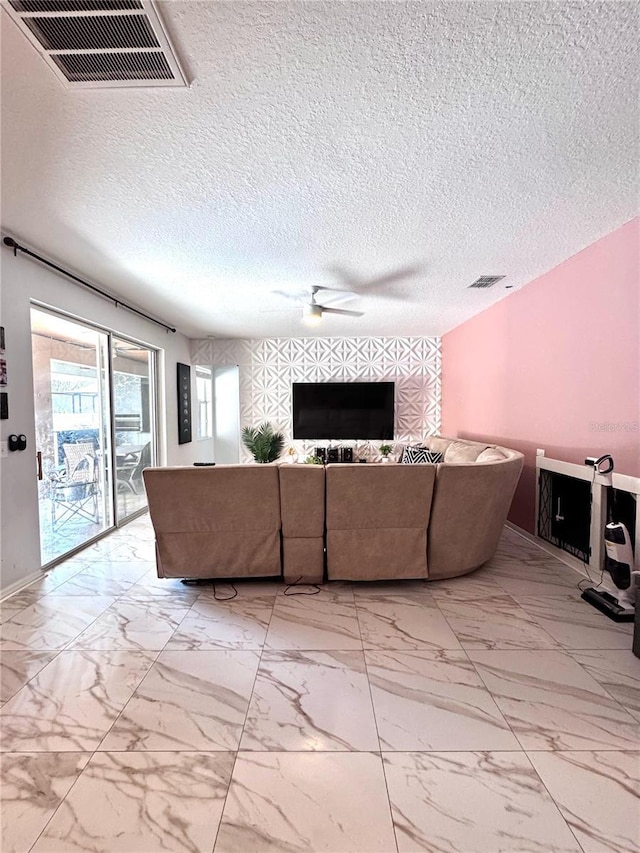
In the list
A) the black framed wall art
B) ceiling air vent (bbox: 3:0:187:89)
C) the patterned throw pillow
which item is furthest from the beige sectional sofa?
the black framed wall art

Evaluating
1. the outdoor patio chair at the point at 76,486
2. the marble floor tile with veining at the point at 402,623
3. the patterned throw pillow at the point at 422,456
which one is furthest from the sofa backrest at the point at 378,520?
the outdoor patio chair at the point at 76,486

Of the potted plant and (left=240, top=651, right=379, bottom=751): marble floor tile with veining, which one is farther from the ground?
the potted plant

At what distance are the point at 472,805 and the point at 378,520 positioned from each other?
5.00 feet

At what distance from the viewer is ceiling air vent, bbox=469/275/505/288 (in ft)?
11.0

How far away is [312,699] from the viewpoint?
1.62 meters

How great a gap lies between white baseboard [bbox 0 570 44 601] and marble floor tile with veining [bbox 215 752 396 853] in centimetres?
220

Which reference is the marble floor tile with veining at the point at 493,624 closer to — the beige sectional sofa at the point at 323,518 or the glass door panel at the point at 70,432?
the beige sectional sofa at the point at 323,518

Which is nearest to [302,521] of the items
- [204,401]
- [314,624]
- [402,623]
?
[314,624]

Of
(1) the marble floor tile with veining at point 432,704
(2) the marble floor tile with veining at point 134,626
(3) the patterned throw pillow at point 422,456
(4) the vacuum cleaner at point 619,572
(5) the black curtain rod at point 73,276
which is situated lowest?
(2) the marble floor tile with veining at point 134,626

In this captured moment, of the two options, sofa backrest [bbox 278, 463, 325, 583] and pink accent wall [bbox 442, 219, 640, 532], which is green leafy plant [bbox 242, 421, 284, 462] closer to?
pink accent wall [bbox 442, 219, 640, 532]

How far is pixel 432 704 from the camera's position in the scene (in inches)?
62.6

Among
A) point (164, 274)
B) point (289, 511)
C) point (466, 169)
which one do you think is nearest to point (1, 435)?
point (164, 274)

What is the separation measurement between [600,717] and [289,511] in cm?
184

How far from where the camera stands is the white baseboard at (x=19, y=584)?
2507 mm
